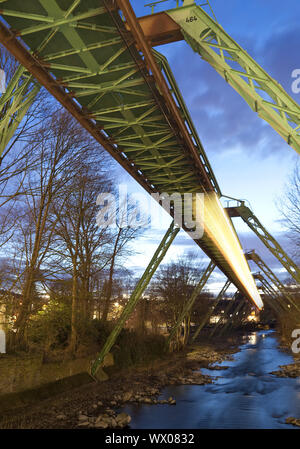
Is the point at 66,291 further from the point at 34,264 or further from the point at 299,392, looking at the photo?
the point at 299,392

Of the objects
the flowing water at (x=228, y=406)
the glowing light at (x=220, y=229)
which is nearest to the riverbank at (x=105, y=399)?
the flowing water at (x=228, y=406)

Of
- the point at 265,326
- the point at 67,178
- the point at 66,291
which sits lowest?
the point at 265,326

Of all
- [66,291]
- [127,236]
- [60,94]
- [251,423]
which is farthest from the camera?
[127,236]

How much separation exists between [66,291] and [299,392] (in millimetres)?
12888

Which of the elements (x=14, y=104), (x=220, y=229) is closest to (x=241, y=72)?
(x=14, y=104)

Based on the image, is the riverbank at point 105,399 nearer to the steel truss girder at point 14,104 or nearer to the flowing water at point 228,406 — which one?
the flowing water at point 228,406

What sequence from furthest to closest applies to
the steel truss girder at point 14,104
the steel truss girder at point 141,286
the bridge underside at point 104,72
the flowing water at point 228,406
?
the steel truss girder at point 141,286
the flowing water at point 228,406
the steel truss girder at point 14,104
the bridge underside at point 104,72

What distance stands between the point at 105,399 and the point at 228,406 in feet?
17.8

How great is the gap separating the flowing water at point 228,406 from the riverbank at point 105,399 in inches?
26.4

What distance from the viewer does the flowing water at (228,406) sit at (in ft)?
43.8

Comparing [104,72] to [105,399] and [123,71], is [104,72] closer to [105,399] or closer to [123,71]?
[123,71]
